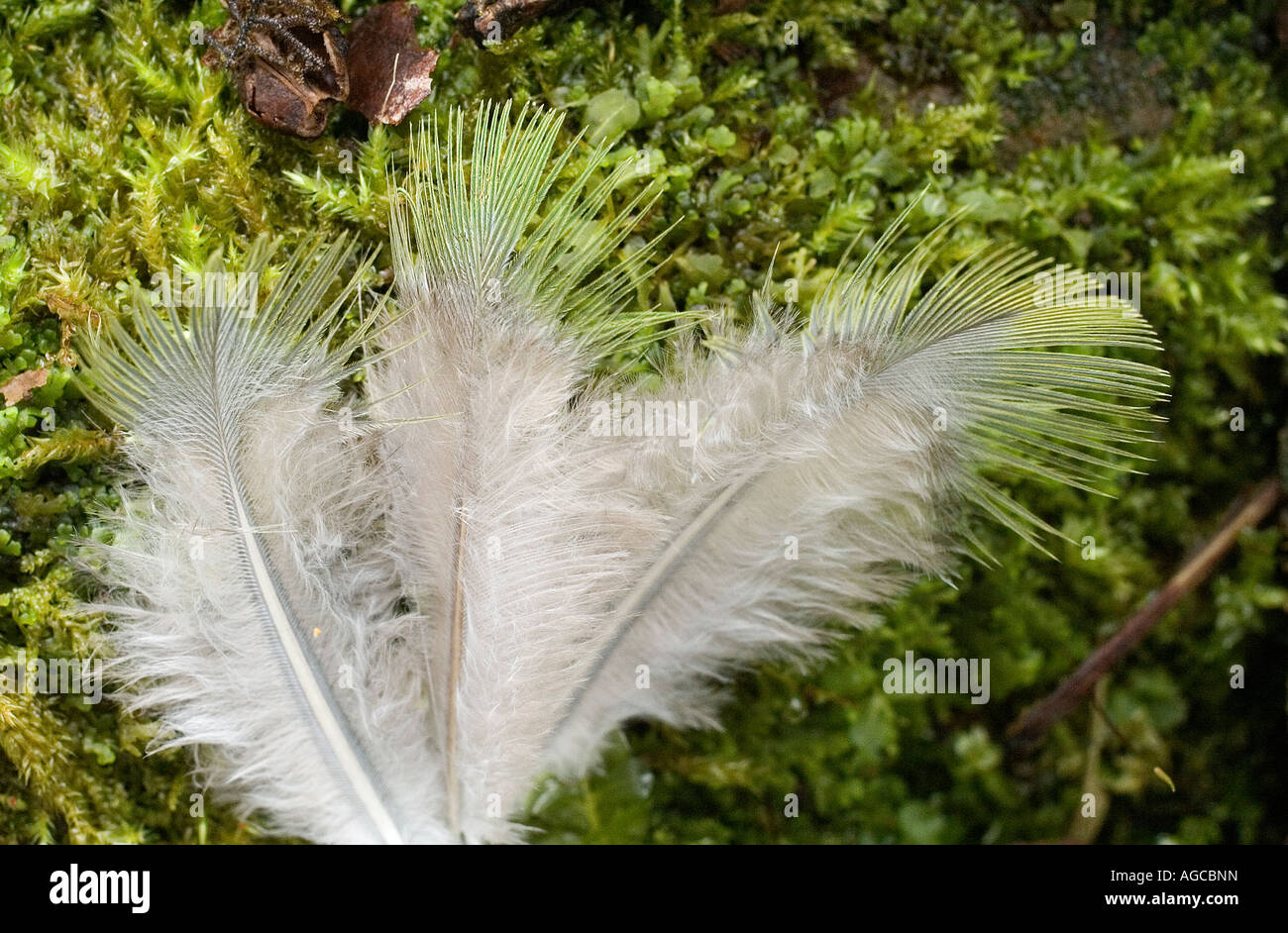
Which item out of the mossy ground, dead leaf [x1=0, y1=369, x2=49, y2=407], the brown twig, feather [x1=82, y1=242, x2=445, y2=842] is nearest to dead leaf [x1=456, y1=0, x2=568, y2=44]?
the mossy ground

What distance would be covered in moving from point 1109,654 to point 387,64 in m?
2.10

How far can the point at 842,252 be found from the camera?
1969 mm

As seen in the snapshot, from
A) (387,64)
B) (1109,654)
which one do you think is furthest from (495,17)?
(1109,654)

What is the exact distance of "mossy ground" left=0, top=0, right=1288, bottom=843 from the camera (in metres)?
1.76

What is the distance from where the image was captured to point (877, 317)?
1.68 metres

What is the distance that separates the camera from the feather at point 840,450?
5.35ft

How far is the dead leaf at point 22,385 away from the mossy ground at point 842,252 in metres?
0.02

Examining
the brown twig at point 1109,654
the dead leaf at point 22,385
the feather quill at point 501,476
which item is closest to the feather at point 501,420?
the feather quill at point 501,476

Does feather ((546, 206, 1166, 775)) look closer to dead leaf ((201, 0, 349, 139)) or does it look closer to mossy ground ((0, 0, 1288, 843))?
mossy ground ((0, 0, 1288, 843))

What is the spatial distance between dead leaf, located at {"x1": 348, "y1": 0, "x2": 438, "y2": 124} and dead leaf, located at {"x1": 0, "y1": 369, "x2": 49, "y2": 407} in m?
0.79

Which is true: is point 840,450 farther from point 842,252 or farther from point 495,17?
point 495,17

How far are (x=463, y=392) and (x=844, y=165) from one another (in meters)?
0.97
